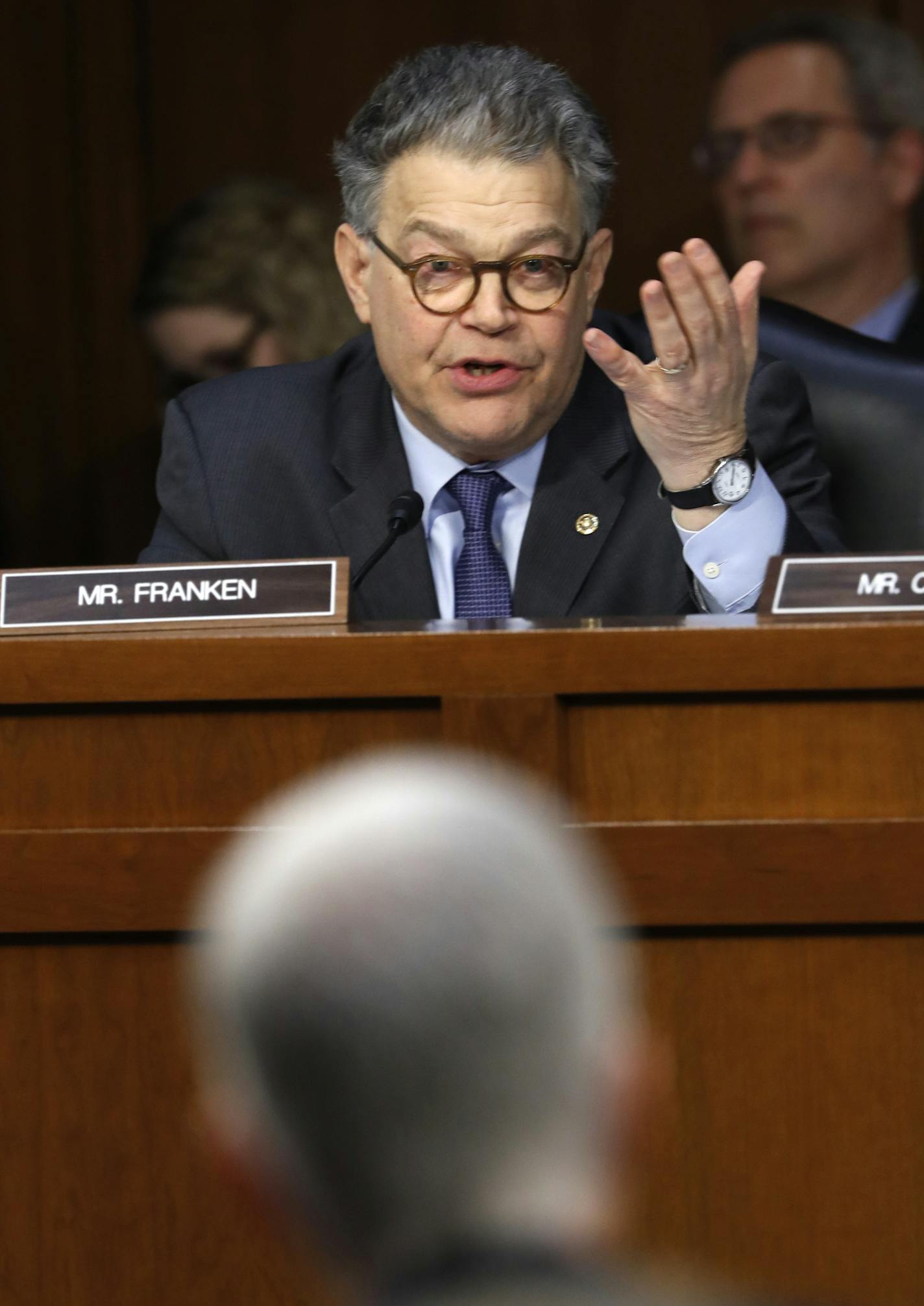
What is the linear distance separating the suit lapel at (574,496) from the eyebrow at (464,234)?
0.20 metres

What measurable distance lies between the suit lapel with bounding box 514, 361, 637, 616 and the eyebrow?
0.65ft

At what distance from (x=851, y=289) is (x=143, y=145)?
4.86 feet

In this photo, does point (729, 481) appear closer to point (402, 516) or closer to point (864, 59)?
point (402, 516)

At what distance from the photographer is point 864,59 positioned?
303cm

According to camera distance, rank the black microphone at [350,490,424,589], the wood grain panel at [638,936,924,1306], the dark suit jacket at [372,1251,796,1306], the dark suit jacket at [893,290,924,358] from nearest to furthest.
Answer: the dark suit jacket at [372,1251,796,1306] → the wood grain panel at [638,936,924,1306] → the black microphone at [350,490,424,589] → the dark suit jacket at [893,290,924,358]

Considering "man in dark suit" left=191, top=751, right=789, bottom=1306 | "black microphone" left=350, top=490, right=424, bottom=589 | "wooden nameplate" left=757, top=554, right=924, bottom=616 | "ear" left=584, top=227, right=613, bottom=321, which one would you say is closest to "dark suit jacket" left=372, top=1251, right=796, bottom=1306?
"man in dark suit" left=191, top=751, right=789, bottom=1306

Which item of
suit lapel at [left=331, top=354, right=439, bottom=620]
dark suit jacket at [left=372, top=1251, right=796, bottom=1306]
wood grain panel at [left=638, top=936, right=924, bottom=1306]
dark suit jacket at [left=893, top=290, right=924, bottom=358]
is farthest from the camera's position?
dark suit jacket at [left=893, top=290, right=924, bottom=358]

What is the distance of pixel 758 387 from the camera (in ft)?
6.34

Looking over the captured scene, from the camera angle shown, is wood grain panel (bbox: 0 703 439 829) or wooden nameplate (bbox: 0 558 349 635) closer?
wood grain panel (bbox: 0 703 439 829)

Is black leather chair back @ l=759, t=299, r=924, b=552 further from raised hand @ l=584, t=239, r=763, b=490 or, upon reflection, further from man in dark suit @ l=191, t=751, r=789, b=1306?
man in dark suit @ l=191, t=751, r=789, b=1306

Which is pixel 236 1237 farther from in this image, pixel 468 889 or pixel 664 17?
pixel 664 17

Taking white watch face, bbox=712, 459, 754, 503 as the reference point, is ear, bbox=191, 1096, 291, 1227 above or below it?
below

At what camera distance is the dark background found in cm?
348

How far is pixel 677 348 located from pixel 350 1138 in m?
1.20
